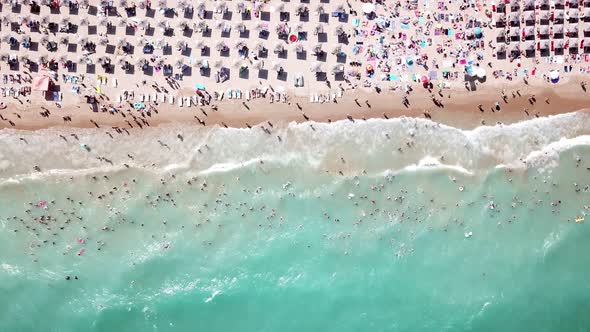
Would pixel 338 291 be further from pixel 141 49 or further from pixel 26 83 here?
pixel 26 83

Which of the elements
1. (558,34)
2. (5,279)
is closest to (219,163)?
(5,279)

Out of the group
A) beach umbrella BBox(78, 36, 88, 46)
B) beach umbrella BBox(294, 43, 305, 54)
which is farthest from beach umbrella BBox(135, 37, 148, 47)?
beach umbrella BBox(294, 43, 305, 54)

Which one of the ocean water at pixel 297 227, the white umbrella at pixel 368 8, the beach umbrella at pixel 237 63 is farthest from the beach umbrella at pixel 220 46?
the white umbrella at pixel 368 8

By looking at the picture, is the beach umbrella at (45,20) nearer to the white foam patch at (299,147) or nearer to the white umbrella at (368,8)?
the white foam patch at (299,147)

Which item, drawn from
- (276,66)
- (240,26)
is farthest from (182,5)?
(276,66)

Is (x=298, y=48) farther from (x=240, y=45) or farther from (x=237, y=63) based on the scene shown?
(x=237, y=63)
